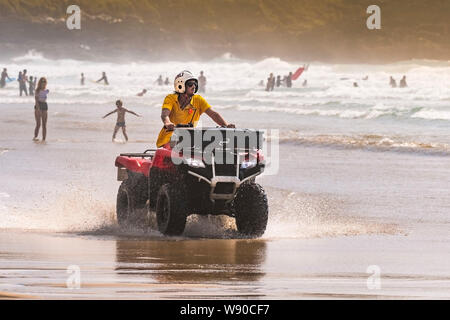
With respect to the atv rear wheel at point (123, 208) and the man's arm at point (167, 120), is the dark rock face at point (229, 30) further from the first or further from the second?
the man's arm at point (167, 120)

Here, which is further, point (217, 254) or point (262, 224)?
point (262, 224)

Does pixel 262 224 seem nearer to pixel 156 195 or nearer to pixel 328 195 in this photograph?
pixel 156 195

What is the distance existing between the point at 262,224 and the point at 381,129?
22.7m

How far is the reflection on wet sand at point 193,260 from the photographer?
316 inches

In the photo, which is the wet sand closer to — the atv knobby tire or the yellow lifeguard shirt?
the atv knobby tire

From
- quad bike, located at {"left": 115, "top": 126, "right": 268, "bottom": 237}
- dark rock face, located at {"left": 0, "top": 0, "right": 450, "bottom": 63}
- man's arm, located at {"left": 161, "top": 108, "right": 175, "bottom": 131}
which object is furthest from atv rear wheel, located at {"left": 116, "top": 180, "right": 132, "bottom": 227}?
dark rock face, located at {"left": 0, "top": 0, "right": 450, "bottom": 63}

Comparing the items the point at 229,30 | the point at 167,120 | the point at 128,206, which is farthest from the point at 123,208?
the point at 229,30

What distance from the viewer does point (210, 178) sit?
1009 cm

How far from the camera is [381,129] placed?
32.8m

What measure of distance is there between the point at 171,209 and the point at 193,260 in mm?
1447

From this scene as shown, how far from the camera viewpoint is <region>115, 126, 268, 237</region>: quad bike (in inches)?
399

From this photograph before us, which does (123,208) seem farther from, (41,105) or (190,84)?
(41,105)
